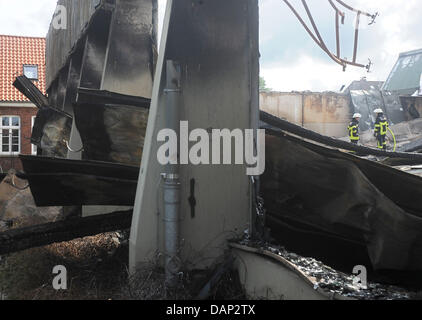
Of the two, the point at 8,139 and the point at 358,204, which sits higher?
the point at 8,139

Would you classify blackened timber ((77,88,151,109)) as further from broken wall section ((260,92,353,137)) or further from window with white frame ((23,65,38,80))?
window with white frame ((23,65,38,80))

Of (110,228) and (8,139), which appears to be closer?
(110,228)

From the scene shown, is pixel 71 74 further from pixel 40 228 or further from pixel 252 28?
pixel 252 28

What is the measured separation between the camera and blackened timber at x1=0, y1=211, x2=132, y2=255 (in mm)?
3867

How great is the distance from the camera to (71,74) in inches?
336

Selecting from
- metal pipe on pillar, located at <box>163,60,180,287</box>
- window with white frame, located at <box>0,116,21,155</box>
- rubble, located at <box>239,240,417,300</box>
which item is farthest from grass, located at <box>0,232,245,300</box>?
window with white frame, located at <box>0,116,21,155</box>

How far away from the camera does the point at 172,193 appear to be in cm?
333

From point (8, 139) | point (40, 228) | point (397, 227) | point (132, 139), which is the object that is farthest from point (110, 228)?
point (8, 139)

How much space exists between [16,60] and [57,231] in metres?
20.5

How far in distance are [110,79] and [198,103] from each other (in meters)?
2.56

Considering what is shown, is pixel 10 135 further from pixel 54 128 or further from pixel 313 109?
pixel 313 109

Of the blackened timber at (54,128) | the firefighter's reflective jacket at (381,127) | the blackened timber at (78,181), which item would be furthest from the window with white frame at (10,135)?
the blackened timber at (78,181)

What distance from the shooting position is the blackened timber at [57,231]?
3.87m

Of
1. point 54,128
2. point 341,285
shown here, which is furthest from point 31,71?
point 341,285
